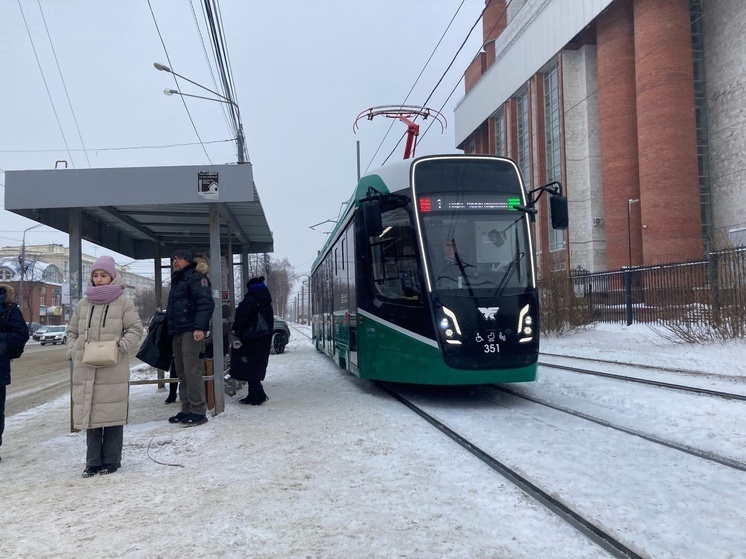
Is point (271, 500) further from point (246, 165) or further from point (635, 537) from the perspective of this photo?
point (246, 165)

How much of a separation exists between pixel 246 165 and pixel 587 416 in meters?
5.18

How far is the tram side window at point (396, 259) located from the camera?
7.92m

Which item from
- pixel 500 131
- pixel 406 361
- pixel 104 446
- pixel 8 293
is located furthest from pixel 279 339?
pixel 500 131

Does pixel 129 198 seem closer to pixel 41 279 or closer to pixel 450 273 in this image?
pixel 450 273

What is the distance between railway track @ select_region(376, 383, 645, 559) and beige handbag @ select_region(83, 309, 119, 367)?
3239mm

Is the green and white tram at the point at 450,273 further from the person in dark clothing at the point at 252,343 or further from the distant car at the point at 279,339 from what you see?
the distant car at the point at 279,339

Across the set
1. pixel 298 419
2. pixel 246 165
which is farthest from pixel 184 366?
pixel 246 165

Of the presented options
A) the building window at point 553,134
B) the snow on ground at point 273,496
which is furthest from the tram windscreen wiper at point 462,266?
the building window at point 553,134

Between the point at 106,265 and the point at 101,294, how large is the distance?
0.27 metres

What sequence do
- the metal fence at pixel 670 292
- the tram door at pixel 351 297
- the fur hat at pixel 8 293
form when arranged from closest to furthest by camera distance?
the fur hat at pixel 8 293
the tram door at pixel 351 297
the metal fence at pixel 670 292

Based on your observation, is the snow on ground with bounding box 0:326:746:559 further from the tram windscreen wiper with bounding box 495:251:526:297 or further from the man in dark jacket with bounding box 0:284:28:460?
the tram windscreen wiper with bounding box 495:251:526:297

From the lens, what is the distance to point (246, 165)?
7.61m

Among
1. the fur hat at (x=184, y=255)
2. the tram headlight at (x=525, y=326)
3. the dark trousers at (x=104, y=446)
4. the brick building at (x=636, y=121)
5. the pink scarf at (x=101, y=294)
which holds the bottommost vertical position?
the dark trousers at (x=104, y=446)

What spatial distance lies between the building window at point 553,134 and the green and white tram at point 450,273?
4167 cm
